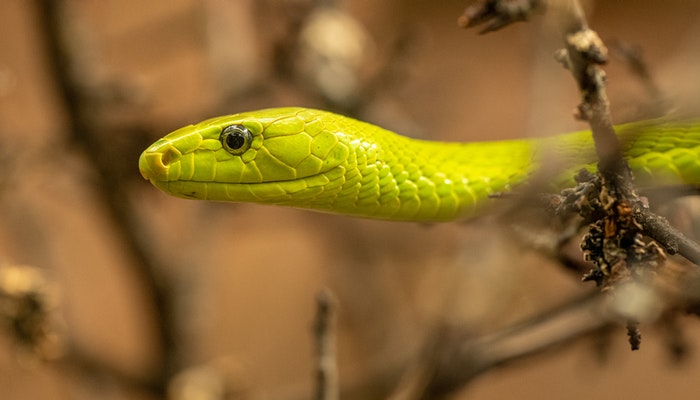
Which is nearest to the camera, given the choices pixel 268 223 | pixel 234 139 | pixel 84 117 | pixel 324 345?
pixel 324 345

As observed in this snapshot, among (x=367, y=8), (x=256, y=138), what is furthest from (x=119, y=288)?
(x=256, y=138)

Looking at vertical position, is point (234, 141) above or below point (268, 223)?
below

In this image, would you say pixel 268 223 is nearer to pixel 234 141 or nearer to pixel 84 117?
pixel 84 117

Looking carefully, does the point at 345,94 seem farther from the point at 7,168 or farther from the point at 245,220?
the point at 245,220

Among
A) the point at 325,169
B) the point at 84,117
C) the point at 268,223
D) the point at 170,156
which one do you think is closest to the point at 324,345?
the point at 325,169

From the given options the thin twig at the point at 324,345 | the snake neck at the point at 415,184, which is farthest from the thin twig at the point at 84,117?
the thin twig at the point at 324,345

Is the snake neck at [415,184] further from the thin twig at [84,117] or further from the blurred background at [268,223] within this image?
the thin twig at [84,117]

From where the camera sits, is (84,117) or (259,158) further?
(84,117)
